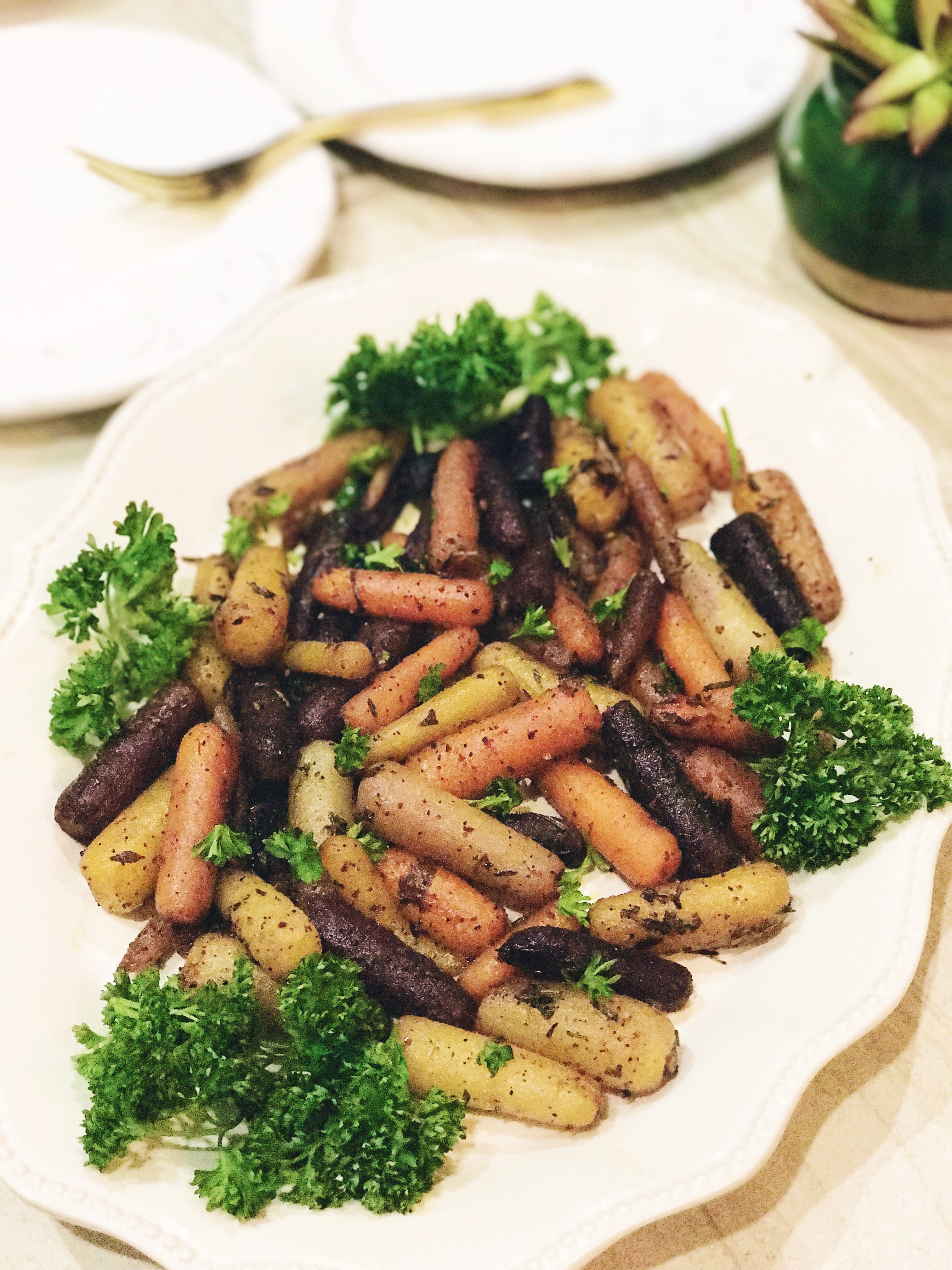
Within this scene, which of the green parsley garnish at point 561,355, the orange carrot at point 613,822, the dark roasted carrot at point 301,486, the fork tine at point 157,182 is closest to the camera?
the orange carrot at point 613,822

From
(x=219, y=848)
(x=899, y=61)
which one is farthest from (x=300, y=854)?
(x=899, y=61)

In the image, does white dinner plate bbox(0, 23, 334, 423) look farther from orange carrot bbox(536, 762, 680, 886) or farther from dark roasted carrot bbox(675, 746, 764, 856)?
dark roasted carrot bbox(675, 746, 764, 856)

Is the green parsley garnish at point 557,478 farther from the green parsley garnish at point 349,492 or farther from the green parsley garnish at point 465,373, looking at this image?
the green parsley garnish at point 349,492

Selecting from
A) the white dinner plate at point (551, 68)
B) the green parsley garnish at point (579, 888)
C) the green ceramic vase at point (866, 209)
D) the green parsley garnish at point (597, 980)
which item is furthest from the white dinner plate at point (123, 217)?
the green parsley garnish at point (597, 980)

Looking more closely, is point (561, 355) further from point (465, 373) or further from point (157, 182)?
point (157, 182)

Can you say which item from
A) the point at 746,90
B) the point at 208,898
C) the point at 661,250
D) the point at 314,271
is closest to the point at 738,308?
the point at 661,250
